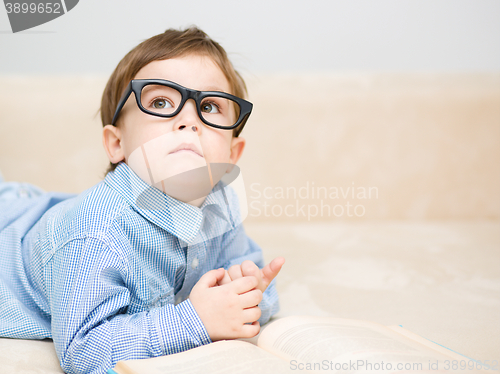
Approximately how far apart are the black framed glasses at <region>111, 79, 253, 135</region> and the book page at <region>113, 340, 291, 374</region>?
0.39 meters

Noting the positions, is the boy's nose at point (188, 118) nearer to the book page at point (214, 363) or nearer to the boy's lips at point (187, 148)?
the boy's lips at point (187, 148)

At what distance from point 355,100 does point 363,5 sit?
1.41ft

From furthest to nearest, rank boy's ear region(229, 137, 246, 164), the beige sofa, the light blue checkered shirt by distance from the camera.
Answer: the beige sofa < boy's ear region(229, 137, 246, 164) < the light blue checkered shirt

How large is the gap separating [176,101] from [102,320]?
38cm

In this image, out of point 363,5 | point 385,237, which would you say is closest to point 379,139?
point 385,237

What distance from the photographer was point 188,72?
29.8 inches

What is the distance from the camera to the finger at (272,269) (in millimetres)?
670

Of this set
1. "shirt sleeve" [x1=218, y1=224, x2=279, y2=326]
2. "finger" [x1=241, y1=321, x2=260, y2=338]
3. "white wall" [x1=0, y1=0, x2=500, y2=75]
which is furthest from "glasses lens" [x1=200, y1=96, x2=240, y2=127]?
"white wall" [x1=0, y1=0, x2=500, y2=75]

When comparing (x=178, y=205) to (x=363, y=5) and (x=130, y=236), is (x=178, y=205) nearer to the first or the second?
(x=130, y=236)

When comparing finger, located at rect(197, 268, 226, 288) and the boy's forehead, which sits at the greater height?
the boy's forehead

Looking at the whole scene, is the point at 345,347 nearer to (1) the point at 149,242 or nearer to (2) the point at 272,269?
(2) the point at 272,269

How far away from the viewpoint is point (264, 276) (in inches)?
27.4

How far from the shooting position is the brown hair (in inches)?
30.9

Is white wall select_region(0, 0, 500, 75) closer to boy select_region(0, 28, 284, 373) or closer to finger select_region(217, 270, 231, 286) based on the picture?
boy select_region(0, 28, 284, 373)
